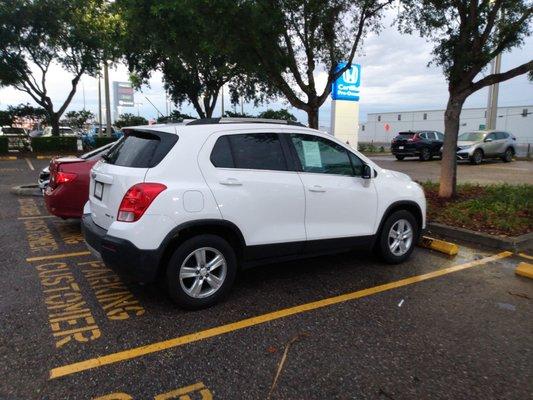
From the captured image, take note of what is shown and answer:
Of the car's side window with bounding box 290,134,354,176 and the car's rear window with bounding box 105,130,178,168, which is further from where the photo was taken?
the car's side window with bounding box 290,134,354,176

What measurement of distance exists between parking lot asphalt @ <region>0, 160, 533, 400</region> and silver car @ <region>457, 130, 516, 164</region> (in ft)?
54.4

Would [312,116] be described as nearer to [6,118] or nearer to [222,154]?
[222,154]

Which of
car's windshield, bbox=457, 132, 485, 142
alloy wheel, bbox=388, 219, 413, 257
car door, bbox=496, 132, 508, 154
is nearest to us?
alloy wheel, bbox=388, 219, 413, 257

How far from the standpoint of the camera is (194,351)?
337cm

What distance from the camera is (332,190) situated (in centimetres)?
477

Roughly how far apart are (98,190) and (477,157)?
66.5ft

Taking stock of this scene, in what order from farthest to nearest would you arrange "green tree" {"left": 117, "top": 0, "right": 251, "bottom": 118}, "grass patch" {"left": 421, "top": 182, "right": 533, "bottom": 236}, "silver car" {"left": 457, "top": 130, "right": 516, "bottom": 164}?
"silver car" {"left": 457, "top": 130, "right": 516, "bottom": 164}
"green tree" {"left": 117, "top": 0, "right": 251, "bottom": 118}
"grass patch" {"left": 421, "top": 182, "right": 533, "bottom": 236}

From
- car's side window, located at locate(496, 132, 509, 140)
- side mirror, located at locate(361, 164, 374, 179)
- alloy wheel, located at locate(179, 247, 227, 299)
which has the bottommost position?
alloy wheel, located at locate(179, 247, 227, 299)

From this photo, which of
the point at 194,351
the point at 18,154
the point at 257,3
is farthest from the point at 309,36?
the point at 18,154

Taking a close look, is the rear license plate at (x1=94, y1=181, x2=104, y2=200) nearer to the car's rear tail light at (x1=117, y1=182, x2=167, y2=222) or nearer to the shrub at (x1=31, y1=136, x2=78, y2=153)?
the car's rear tail light at (x1=117, y1=182, x2=167, y2=222)

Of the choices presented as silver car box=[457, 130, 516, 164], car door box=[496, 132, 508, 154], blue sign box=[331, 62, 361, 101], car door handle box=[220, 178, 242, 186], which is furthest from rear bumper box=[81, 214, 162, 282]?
car door box=[496, 132, 508, 154]

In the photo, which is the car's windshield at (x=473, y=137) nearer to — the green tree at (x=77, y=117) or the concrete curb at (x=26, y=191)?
the concrete curb at (x=26, y=191)

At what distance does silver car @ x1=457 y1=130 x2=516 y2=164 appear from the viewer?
67.4ft

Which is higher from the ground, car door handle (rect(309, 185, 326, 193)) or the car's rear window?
the car's rear window
